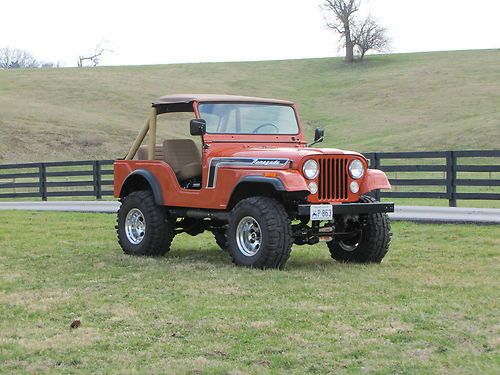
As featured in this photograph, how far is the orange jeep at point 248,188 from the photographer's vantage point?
9953 millimetres

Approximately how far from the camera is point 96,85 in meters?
63.2

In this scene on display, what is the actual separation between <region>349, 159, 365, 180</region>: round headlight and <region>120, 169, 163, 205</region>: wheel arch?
2.50 metres

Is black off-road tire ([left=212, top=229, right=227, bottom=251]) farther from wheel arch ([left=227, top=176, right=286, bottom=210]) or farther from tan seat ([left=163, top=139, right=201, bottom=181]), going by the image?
wheel arch ([left=227, top=176, right=286, bottom=210])

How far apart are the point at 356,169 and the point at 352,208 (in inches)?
20.3

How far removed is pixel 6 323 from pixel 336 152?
439 centimetres

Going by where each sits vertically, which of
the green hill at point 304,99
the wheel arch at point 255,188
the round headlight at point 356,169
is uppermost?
the green hill at point 304,99

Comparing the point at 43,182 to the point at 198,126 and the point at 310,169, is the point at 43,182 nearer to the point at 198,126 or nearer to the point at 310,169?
the point at 198,126

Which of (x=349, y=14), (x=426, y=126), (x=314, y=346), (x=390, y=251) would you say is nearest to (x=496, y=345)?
(x=314, y=346)

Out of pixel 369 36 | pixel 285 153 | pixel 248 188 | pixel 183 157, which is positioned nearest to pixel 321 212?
pixel 285 153

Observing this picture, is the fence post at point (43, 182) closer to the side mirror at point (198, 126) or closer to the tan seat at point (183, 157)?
the tan seat at point (183, 157)

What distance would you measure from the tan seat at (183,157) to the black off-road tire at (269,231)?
138 centimetres

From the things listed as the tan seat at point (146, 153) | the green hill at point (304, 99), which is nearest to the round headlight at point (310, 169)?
the tan seat at point (146, 153)

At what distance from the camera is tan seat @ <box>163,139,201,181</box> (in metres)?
11.4

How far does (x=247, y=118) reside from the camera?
11453mm
